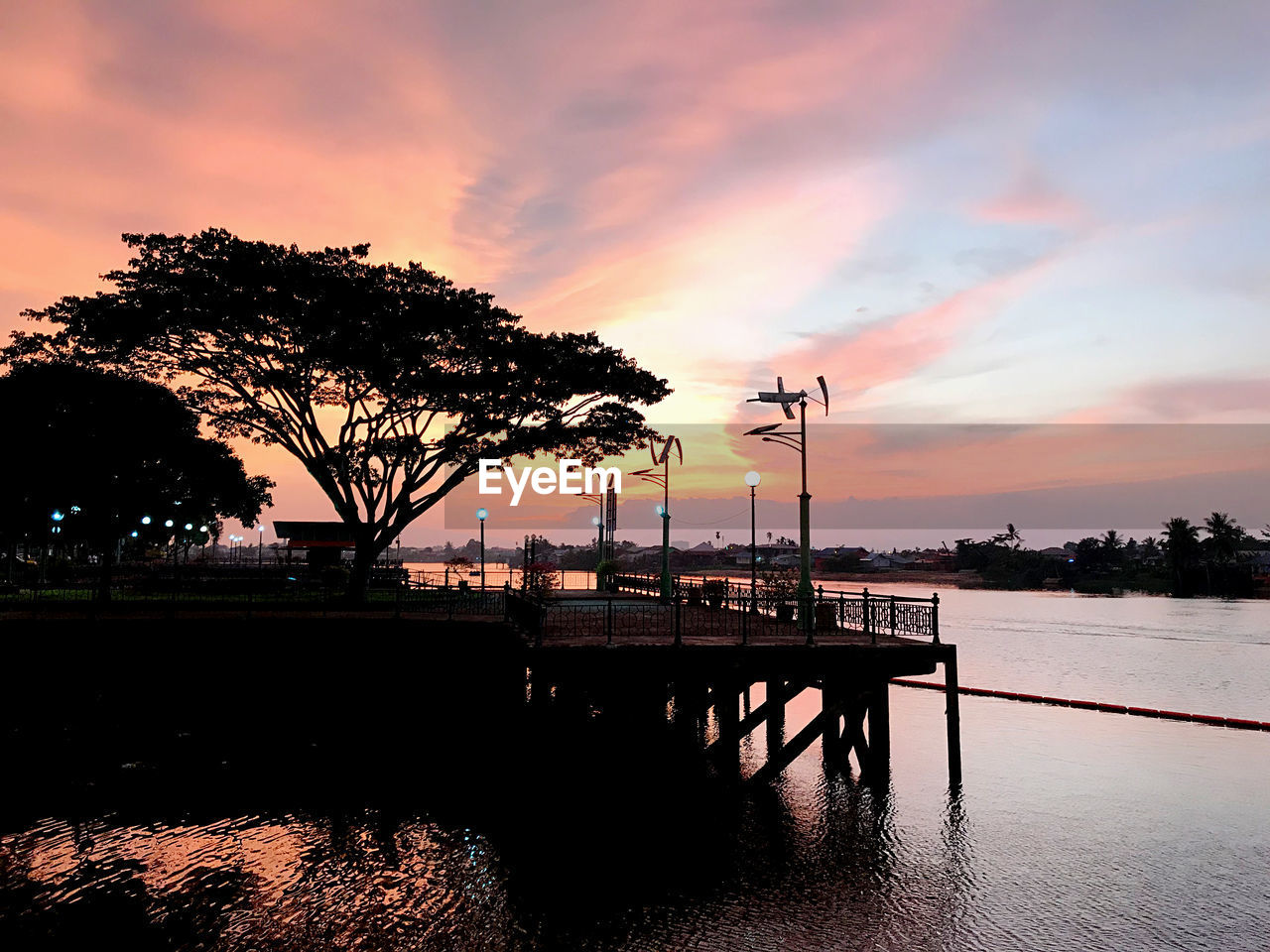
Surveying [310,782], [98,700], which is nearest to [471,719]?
[310,782]

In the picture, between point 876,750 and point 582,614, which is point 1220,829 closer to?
point 876,750

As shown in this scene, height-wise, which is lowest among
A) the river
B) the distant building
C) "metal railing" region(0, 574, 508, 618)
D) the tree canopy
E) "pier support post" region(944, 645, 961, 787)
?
the river

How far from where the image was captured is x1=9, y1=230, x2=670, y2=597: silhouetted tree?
31641mm

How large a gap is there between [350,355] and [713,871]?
83.3 feet

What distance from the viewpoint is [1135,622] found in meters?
97.8

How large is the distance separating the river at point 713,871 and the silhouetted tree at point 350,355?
17700mm

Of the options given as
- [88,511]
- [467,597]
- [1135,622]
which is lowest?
[1135,622]

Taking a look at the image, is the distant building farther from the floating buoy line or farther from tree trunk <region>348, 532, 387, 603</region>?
the floating buoy line

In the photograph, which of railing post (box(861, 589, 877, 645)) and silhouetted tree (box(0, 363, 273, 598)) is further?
silhouetted tree (box(0, 363, 273, 598))

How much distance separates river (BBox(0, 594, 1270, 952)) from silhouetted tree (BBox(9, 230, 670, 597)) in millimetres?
17700

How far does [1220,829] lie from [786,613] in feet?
41.6

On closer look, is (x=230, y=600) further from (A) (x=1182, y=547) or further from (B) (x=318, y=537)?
(A) (x=1182, y=547)

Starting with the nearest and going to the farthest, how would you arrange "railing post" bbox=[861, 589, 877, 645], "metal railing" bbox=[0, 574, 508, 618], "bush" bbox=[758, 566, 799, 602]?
"railing post" bbox=[861, 589, 877, 645], "metal railing" bbox=[0, 574, 508, 618], "bush" bbox=[758, 566, 799, 602]

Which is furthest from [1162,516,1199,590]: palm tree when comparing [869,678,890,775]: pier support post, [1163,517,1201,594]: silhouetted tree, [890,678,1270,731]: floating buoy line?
[869,678,890,775]: pier support post
